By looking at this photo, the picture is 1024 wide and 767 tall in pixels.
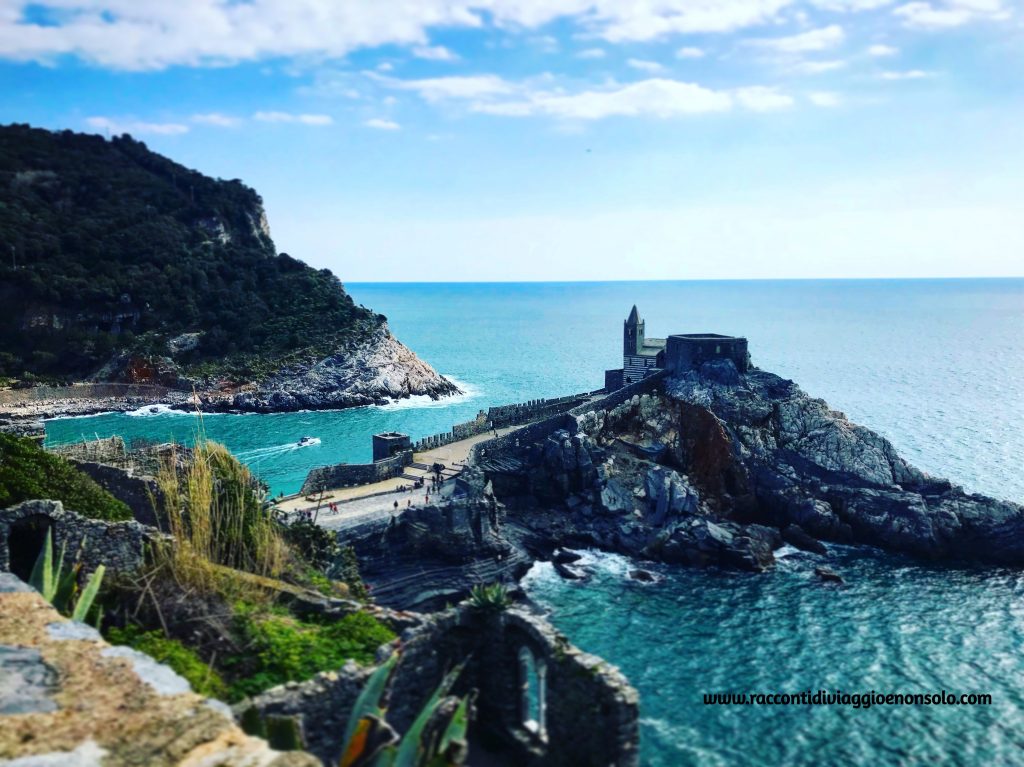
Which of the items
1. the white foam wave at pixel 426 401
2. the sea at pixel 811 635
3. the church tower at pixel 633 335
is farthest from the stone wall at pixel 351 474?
the white foam wave at pixel 426 401

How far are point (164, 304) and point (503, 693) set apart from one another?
88517 millimetres

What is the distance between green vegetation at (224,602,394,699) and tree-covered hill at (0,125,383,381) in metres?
71.8

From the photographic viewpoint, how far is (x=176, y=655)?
13711 millimetres

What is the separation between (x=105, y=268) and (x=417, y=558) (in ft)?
256

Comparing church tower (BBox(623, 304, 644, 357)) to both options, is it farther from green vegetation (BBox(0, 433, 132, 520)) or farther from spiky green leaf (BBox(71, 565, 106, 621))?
spiky green leaf (BBox(71, 565, 106, 621))

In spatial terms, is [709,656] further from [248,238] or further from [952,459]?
[248,238]

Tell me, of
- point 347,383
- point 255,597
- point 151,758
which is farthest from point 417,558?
point 347,383

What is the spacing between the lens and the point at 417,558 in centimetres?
3444

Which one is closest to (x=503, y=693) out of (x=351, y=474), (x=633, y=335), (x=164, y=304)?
(x=351, y=474)

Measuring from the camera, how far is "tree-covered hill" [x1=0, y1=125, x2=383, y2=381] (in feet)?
283

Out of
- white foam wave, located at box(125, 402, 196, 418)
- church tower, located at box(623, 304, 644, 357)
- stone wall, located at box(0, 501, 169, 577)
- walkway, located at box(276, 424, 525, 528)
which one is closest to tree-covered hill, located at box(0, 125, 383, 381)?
white foam wave, located at box(125, 402, 196, 418)

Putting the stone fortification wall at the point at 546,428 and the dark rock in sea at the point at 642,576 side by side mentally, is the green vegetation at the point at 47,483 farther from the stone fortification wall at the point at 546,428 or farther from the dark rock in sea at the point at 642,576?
the stone fortification wall at the point at 546,428

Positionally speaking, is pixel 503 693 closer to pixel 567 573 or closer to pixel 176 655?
pixel 176 655

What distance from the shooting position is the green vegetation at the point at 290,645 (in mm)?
14250
